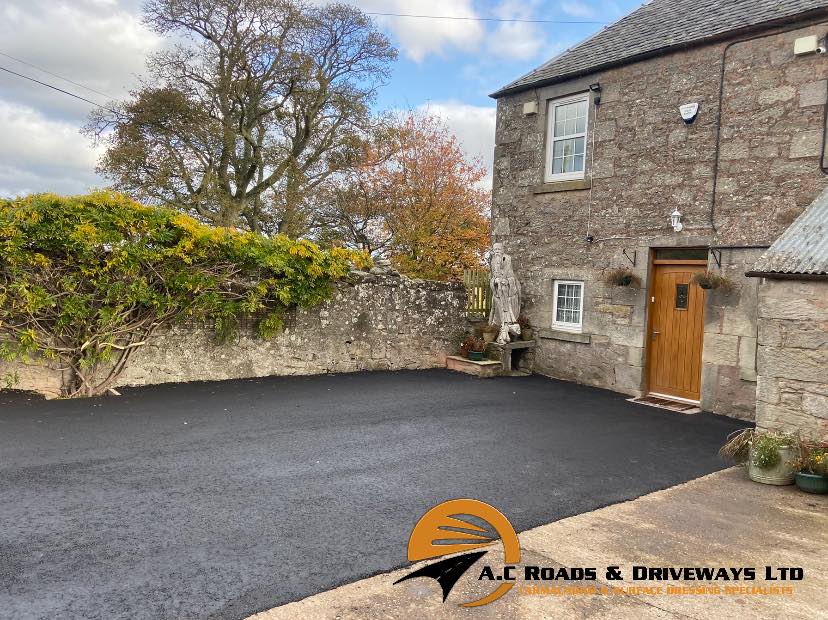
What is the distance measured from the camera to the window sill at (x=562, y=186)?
992 centimetres

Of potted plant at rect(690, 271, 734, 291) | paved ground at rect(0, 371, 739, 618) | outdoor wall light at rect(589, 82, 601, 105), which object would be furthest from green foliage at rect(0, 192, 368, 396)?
potted plant at rect(690, 271, 734, 291)

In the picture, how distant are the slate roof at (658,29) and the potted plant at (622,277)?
3.42 m

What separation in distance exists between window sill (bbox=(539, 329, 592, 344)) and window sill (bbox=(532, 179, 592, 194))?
2546mm

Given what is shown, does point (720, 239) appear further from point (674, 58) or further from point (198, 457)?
point (198, 457)

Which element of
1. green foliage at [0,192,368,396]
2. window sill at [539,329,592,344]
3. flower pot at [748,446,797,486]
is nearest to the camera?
flower pot at [748,446,797,486]

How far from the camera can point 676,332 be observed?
8.92 m

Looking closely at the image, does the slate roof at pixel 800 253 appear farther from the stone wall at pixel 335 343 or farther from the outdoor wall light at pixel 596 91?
the stone wall at pixel 335 343

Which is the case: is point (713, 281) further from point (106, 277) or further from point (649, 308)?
point (106, 277)

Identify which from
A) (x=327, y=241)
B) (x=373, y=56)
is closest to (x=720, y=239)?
(x=327, y=241)

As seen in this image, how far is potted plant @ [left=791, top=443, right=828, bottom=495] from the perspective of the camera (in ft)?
16.1

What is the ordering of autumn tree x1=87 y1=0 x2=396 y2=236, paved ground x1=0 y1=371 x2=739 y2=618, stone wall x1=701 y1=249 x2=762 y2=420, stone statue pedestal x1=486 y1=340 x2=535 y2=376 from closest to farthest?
paved ground x1=0 y1=371 x2=739 y2=618, stone wall x1=701 y1=249 x2=762 y2=420, stone statue pedestal x1=486 y1=340 x2=535 y2=376, autumn tree x1=87 y1=0 x2=396 y2=236

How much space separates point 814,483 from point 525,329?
21.0 feet

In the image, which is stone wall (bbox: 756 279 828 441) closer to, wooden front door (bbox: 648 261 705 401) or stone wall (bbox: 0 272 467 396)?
wooden front door (bbox: 648 261 705 401)

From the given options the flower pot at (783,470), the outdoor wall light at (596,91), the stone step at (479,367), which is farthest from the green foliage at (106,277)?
the flower pot at (783,470)
